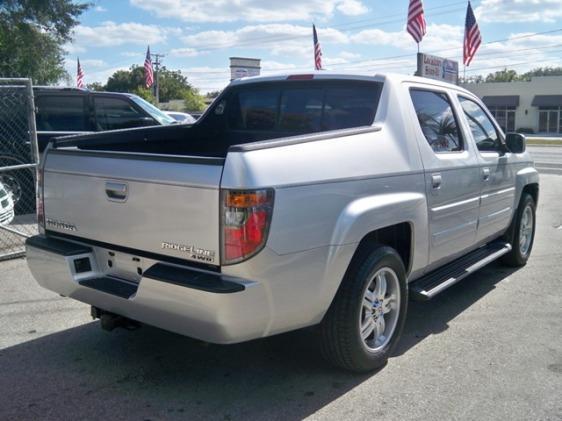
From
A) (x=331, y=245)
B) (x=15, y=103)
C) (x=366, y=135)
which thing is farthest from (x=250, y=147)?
(x=15, y=103)

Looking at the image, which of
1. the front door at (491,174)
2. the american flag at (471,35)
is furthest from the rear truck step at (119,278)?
the american flag at (471,35)

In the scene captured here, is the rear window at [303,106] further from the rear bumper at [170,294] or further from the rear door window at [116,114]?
the rear door window at [116,114]

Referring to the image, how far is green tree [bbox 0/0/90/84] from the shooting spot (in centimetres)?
2289

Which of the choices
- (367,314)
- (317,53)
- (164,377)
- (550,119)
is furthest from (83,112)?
(550,119)

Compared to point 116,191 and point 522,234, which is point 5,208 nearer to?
point 116,191

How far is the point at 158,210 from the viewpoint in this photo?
3252 mm

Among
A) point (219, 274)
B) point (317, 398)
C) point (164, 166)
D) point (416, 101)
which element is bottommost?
point (317, 398)

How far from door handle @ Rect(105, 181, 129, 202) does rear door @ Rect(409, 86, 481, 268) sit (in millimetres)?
2110

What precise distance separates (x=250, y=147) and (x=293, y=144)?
321 millimetres

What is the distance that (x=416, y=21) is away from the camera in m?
16.5

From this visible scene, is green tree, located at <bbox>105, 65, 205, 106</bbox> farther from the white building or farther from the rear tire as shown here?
the rear tire

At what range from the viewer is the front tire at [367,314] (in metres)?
3.59

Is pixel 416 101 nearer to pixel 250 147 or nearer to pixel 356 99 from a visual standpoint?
pixel 356 99

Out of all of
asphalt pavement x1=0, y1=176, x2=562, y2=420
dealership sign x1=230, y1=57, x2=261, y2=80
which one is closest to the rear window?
asphalt pavement x1=0, y1=176, x2=562, y2=420
